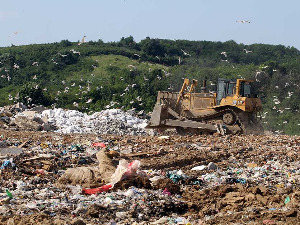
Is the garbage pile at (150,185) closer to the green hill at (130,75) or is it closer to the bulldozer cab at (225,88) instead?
the bulldozer cab at (225,88)

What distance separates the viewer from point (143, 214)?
6727mm

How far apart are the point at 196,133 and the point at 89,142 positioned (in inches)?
204

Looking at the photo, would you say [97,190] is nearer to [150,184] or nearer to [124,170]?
[124,170]

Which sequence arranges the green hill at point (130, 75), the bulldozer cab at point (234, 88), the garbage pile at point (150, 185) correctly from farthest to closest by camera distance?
the green hill at point (130, 75) → the bulldozer cab at point (234, 88) → the garbage pile at point (150, 185)

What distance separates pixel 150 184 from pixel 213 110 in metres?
9.54

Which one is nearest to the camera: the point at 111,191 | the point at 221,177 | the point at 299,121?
the point at 111,191

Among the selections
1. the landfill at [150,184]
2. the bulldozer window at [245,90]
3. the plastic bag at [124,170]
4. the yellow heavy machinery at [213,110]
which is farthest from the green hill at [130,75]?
the plastic bag at [124,170]

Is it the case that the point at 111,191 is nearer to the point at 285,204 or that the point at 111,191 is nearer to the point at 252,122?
the point at 285,204

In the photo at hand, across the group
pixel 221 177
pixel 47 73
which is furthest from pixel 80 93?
pixel 221 177

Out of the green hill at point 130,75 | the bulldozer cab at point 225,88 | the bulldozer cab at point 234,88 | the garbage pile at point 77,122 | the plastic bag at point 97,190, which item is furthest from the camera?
the green hill at point 130,75

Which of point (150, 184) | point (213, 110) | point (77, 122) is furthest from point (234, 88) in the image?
point (150, 184)

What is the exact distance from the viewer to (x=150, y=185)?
26.5ft

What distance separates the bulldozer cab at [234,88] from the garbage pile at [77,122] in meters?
4.13

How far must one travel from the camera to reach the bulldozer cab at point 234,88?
16.8 metres
